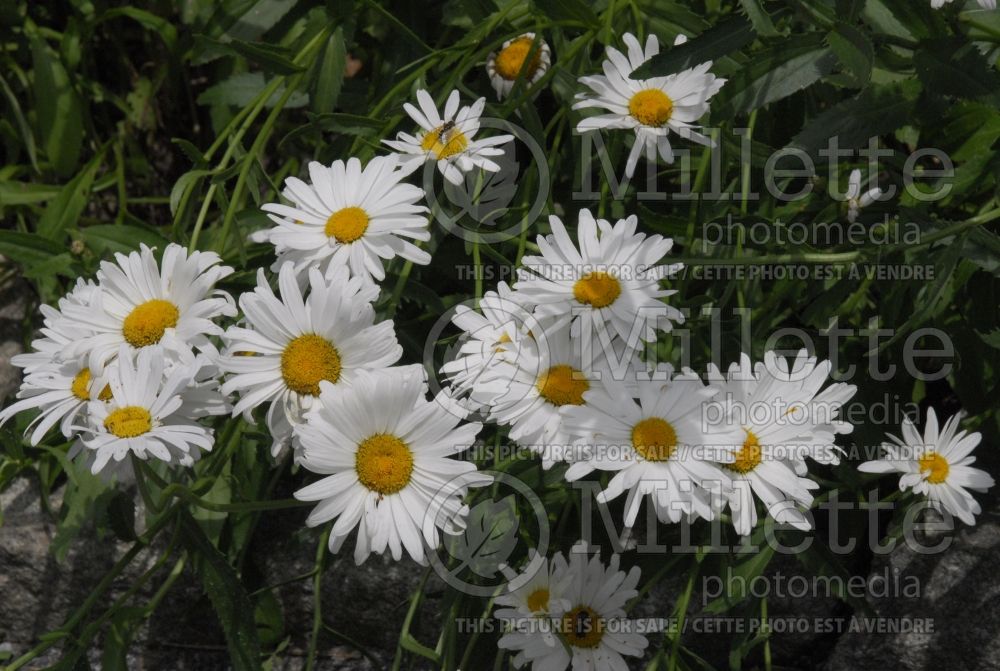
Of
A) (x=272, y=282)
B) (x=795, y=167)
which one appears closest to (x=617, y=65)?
(x=795, y=167)

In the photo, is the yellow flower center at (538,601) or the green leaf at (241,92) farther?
the green leaf at (241,92)

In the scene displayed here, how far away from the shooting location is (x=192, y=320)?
1156mm

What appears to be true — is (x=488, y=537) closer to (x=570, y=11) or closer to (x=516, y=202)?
(x=516, y=202)

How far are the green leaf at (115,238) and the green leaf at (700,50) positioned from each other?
32.8 inches

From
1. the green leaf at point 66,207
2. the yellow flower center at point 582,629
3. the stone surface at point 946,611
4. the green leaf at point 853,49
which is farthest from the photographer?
the green leaf at point 66,207

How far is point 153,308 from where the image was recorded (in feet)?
3.92

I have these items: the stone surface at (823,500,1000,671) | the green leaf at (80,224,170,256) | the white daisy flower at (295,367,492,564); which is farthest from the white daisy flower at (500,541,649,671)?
the green leaf at (80,224,170,256)

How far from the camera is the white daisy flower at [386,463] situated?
1046mm

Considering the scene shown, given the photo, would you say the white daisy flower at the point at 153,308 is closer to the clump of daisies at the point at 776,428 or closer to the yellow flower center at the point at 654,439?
the yellow flower center at the point at 654,439

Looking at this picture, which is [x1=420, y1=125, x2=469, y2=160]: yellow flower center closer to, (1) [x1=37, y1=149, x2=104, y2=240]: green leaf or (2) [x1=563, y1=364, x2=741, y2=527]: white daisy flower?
(2) [x1=563, y1=364, x2=741, y2=527]: white daisy flower

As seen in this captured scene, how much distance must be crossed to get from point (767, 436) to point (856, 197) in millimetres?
382

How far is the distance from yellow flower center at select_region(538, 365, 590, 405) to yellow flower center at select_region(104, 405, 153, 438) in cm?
41

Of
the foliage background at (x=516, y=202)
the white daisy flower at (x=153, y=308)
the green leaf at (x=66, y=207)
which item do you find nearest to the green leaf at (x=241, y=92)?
the foliage background at (x=516, y=202)

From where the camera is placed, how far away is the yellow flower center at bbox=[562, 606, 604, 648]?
122cm
